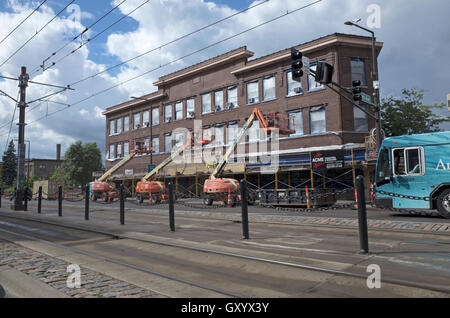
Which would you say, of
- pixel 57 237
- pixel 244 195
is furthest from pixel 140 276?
pixel 57 237

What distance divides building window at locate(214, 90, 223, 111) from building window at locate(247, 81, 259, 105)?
11.2ft

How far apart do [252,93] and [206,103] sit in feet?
19.4

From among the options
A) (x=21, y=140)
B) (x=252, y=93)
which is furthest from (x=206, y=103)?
(x=21, y=140)

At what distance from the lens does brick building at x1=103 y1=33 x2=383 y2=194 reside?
82.5 ft

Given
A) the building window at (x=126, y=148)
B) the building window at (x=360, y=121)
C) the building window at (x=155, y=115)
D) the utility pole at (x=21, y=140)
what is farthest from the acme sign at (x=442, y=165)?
the building window at (x=126, y=148)

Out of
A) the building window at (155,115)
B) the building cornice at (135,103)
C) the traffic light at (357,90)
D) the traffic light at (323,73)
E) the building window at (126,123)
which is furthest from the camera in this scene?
the building window at (126,123)

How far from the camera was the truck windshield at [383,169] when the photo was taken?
44.1ft

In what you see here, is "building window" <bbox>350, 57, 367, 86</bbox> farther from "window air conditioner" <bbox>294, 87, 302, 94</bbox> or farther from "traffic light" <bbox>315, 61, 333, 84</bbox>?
"traffic light" <bbox>315, 61, 333, 84</bbox>

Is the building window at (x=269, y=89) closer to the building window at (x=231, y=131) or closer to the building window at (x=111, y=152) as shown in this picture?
the building window at (x=231, y=131)

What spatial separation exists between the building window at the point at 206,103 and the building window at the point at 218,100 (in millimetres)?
840

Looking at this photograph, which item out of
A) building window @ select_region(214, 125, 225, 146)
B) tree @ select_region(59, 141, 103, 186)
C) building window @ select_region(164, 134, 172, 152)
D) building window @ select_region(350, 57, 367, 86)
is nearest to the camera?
building window @ select_region(350, 57, 367, 86)

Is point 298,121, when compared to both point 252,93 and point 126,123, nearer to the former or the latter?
point 252,93

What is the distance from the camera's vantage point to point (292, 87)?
2797cm

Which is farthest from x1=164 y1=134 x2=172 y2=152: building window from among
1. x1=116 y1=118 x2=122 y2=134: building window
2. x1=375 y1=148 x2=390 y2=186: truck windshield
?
x1=375 y1=148 x2=390 y2=186: truck windshield
